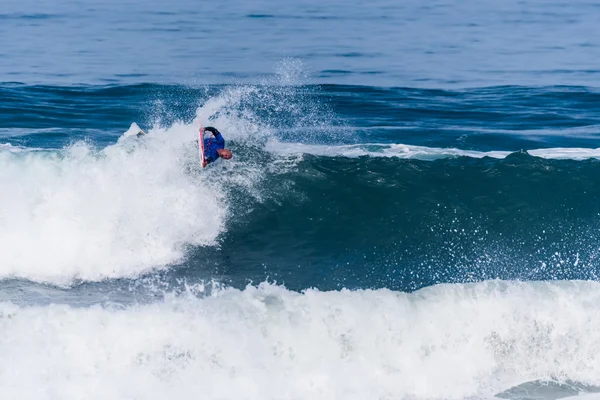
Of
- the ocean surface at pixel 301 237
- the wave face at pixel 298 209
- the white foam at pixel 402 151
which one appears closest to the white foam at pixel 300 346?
the ocean surface at pixel 301 237

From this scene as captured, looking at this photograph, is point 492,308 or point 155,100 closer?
point 492,308

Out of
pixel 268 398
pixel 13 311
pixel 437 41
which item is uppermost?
pixel 437 41

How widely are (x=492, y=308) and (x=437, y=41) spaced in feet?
85.5

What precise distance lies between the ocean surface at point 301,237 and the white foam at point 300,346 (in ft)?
0.08

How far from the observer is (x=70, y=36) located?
35750mm

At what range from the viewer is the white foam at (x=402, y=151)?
18391 millimetres

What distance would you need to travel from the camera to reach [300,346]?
32.3ft

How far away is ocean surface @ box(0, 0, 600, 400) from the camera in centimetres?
966

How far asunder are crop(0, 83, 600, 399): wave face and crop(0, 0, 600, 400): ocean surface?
0.03m

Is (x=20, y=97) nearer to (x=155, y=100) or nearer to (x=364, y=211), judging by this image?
(x=155, y=100)

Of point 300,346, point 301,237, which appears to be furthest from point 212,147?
point 300,346

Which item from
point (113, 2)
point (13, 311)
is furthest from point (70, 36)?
point (13, 311)

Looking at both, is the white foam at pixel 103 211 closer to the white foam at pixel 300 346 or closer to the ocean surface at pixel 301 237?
the ocean surface at pixel 301 237

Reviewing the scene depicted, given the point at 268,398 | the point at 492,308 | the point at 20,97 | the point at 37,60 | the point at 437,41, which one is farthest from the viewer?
the point at 437,41
